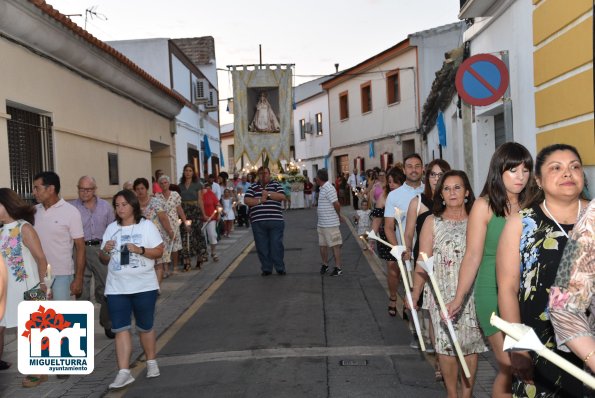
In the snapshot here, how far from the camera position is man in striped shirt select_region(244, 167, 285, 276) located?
12227 millimetres

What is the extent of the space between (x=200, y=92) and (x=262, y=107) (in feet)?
8.42

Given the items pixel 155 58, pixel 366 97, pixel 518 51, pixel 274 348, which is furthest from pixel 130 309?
pixel 366 97

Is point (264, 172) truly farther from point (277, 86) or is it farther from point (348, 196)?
point (348, 196)

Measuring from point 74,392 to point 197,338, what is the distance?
1.93m

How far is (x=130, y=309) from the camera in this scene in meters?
5.91

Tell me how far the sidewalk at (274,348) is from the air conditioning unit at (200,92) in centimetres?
1658

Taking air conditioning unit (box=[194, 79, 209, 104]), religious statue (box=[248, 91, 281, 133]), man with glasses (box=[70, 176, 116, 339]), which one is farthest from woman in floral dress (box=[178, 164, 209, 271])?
religious statue (box=[248, 91, 281, 133])

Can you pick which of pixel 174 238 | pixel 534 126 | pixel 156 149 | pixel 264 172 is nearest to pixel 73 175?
pixel 174 238

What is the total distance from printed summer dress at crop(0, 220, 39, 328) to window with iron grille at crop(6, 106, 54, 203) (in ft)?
11.5

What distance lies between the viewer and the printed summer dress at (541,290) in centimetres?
291

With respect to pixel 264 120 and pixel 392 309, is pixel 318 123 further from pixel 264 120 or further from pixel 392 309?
pixel 392 309

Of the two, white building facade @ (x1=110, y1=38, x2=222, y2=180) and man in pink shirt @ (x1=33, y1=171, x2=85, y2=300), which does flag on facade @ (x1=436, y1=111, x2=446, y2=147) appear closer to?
white building facade @ (x1=110, y1=38, x2=222, y2=180)

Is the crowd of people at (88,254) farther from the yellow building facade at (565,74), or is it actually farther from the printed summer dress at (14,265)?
the yellow building facade at (565,74)

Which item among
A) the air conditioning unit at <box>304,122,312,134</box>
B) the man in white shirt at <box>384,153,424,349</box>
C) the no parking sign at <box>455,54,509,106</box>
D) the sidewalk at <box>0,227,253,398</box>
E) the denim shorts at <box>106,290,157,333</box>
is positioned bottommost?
the sidewalk at <box>0,227,253,398</box>
